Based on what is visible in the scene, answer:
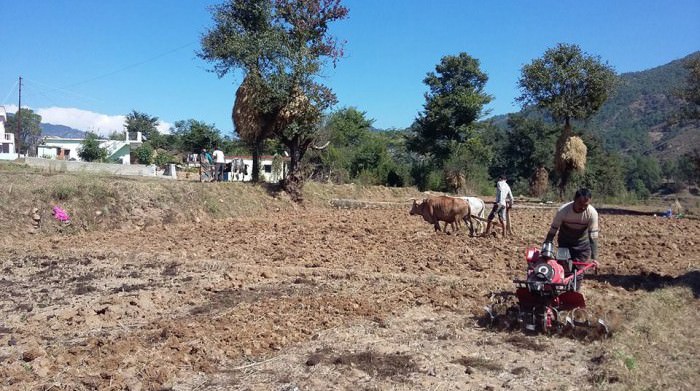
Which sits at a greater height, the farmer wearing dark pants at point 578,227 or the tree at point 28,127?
the tree at point 28,127

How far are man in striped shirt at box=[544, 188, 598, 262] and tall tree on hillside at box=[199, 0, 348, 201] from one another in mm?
17372

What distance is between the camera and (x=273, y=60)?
2409cm

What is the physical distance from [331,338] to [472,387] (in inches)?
77.8

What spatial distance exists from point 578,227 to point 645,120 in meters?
129

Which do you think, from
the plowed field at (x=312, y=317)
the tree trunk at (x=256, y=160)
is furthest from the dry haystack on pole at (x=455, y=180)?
the plowed field at (x=312, y=317)

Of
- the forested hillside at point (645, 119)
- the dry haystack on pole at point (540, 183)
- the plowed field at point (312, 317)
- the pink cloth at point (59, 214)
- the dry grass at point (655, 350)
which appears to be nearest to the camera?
the dry grass at point (655, 350)

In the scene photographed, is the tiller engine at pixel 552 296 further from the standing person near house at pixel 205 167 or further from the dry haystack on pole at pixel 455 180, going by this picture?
the dry haystack on pole at pixel 455 180

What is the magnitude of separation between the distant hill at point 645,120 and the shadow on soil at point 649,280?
2922 inches

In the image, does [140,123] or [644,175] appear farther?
[140,123]

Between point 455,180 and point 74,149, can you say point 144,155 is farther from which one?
point 455,180

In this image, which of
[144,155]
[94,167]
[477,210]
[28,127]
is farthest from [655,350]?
[28,127]

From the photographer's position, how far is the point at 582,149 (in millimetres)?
32844

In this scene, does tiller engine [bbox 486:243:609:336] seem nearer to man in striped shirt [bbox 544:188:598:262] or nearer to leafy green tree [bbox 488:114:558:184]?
man in striped shirt [bbox 544:188:598:262]

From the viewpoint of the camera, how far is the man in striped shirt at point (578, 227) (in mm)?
7447
